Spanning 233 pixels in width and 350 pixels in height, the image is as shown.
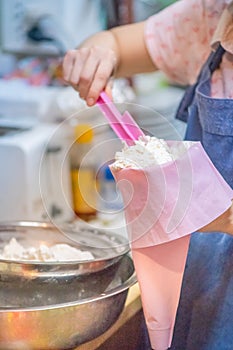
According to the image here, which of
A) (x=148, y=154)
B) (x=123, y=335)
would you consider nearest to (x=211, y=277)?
(x=123, y=335)

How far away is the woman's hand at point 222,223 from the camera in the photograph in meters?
0.71

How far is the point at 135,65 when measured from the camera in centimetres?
108

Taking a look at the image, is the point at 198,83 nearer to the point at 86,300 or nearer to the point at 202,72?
the point at 202,72

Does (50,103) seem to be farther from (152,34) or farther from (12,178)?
(152,34)

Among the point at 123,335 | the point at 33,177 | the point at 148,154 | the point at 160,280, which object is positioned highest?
the point at 148,154

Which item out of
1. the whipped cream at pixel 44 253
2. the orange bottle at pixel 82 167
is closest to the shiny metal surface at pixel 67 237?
the whipped cream at pixel 44 253

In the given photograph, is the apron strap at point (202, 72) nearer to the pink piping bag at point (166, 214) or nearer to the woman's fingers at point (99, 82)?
the woman's fingers at point (99, 82)

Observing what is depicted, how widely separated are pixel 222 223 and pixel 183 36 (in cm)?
40

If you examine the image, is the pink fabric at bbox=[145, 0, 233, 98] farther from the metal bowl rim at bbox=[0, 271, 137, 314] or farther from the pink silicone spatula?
the metal bowl rim at bbox=[0, 271, 137, 314]

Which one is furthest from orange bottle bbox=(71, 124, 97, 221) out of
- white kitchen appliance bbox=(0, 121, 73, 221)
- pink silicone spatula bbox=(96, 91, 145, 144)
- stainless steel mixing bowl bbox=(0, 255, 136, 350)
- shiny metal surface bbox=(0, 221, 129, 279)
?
stainless steel mixing bowl bbox=(0, 255, 136, 350)

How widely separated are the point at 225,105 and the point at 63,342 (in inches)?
13.4

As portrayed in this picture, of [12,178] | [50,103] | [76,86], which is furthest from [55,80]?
[76,86]

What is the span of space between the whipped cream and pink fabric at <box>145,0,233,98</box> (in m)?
0.32

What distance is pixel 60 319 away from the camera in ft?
2.42
